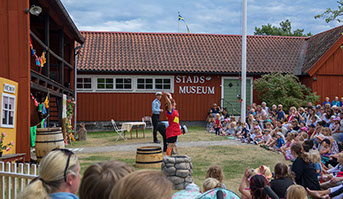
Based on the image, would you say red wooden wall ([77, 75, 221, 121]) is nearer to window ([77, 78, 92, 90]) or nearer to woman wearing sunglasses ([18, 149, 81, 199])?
window ([77, 78, 92, 90])

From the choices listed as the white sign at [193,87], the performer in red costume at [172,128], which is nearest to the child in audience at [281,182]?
the performer in red costume at [172,128]

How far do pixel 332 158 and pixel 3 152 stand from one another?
790cm

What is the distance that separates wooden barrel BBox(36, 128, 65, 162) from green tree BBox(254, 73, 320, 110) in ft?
44.3

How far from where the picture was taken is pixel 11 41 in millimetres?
8641

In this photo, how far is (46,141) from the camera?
888 cm

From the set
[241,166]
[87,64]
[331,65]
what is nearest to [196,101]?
[87,64]

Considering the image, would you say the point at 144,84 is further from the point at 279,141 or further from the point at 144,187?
the point at 144,187

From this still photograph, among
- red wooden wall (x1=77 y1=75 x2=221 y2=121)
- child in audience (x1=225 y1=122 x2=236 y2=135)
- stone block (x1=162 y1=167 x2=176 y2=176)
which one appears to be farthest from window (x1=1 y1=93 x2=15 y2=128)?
red wooden wall (x1=77 y1=75 x2=221 y2=121)

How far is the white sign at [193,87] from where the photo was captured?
21.2 m

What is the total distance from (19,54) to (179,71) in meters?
12.9

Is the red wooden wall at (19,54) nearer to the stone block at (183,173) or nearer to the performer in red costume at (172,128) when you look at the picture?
the performer in red costume at (172,128)

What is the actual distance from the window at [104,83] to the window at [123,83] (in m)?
0.42

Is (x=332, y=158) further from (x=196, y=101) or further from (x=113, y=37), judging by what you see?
(x=113, y=37)

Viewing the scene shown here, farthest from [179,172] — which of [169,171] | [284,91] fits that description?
[284,91]
